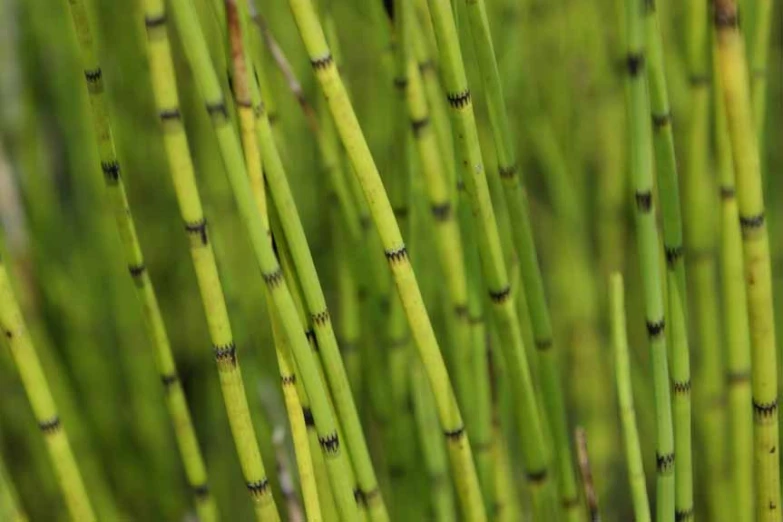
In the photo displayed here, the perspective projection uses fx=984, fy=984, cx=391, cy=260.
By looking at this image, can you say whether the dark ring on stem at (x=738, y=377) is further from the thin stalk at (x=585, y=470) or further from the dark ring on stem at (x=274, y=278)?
the dark ring on stem at (x=274, y=278)

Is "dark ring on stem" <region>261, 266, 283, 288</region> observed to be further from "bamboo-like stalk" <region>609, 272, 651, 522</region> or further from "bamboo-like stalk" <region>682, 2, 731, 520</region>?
"bamboo-like stalk" <region>682, 2, 731, 520</region>

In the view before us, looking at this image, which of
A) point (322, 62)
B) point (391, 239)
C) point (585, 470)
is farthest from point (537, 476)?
point (322, 62)

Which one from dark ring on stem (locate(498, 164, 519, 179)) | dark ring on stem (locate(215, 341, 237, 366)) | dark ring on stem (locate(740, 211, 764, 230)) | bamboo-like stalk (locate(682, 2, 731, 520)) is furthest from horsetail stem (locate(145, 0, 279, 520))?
bamboo-like stalk (locate(682, 2, 731, 520))

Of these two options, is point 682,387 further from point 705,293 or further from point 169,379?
point 169,379

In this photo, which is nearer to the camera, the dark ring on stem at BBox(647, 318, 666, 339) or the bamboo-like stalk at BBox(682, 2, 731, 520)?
the dark ring on stem at BBox(647, 318, 666, 339)

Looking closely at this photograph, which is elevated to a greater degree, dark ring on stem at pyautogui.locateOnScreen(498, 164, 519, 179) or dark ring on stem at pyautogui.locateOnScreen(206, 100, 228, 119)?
dark ring on stem at pyautogui.locateOnScreen(206, 100, 228, 119)

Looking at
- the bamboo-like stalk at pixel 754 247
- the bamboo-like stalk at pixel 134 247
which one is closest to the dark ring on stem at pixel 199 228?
the bamboo-like stalk at pixel 134 247
